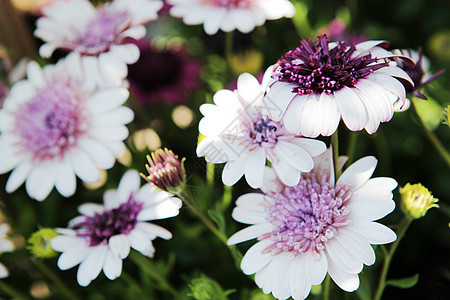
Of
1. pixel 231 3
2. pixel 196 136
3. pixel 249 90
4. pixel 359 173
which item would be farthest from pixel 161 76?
pixel 359 173

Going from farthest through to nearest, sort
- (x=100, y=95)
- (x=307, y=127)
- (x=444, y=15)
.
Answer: (x=444, y=15) < (x=100, y=95) < (x=307, y=127)

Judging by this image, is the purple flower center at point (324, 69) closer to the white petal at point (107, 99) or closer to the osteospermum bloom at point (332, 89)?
the osteospermum bloom at point (332, 89)

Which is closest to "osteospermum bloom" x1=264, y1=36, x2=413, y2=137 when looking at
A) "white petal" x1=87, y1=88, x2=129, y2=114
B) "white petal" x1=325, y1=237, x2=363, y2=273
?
"white petal" x1=325, y1=237, x2=363, y2=273

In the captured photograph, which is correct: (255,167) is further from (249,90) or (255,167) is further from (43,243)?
(43,243)

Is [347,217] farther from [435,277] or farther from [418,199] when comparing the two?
[435,277]

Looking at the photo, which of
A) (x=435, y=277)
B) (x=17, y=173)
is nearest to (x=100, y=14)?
(x=17, y=173)

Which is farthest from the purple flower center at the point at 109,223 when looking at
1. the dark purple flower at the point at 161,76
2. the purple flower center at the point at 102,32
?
the dark purple flower at the point at 161,76
